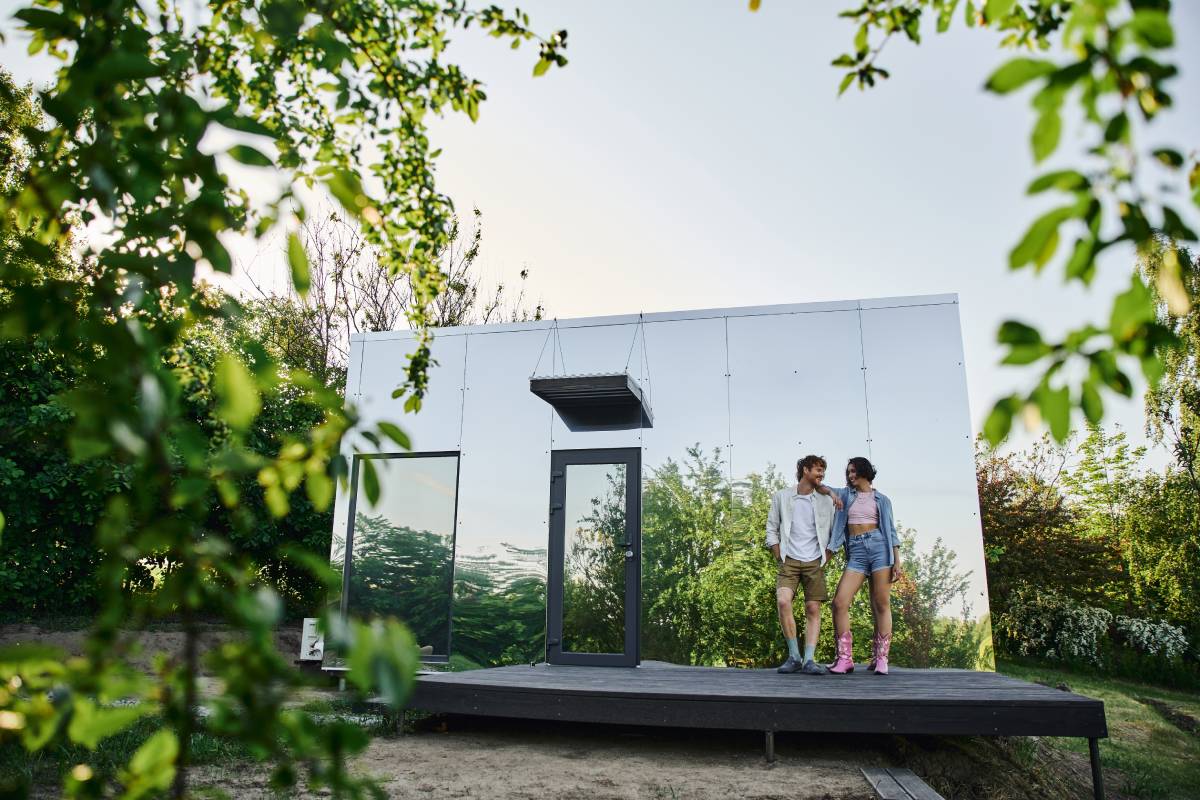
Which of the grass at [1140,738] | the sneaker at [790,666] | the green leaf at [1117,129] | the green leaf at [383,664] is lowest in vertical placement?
the grass at [1140,738]

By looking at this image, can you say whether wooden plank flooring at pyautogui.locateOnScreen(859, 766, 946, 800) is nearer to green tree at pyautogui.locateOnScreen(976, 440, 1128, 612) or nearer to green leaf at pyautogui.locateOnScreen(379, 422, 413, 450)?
green leaf at pyautogui.locateOnScreen(379, 422, 413, 450)

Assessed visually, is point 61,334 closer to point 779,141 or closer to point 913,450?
point 913,450

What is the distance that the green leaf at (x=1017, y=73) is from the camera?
2.24 feet

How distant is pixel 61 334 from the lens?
116 cm

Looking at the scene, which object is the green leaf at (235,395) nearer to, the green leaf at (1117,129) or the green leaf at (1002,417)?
the green leaf at (1002,417)

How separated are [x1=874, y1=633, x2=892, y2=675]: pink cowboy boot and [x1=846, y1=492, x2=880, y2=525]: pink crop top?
33.5 inches

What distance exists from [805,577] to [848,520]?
544 millimetres

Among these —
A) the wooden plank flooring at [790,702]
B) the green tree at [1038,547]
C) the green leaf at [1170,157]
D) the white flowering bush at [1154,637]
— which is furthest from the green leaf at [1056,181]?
the white flowering bush at [1154,637]

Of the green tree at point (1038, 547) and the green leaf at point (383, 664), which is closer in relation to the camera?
the green leaf at point (383, 664)

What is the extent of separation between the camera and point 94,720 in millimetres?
818

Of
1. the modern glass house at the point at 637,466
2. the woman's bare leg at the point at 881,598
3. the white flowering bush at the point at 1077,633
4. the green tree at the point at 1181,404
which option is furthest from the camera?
the green tree at the point at 1181,404

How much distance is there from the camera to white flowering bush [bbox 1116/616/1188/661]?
984 cm

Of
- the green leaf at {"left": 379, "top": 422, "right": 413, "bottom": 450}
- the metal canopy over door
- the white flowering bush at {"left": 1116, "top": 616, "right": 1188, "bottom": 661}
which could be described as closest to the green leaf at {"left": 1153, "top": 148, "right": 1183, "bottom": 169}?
the green leaf at {"left": 379, "top": 422, "right": 413, "bottom": 450}

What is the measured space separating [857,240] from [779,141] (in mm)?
2076
